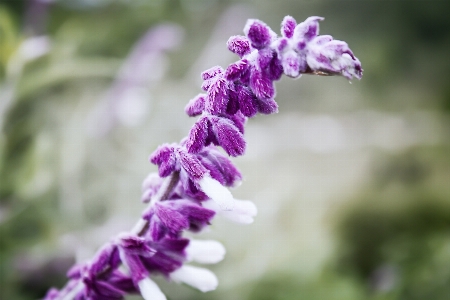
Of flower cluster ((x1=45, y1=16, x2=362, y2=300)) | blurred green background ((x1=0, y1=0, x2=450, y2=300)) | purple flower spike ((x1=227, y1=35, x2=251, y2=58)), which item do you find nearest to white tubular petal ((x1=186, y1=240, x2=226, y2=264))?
flower cluster ((x1=45, y1=16, x2=362, y2=300))

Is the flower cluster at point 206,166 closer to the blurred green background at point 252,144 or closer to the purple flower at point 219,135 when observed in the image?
the purple flower at point 219,135

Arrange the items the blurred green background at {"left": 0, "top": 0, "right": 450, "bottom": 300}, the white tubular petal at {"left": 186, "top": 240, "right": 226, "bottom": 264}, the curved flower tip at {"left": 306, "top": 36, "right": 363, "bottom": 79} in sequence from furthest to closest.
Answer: the blurred green background at {"left": 0, "top": 0, "right": 450, "bottom": 300} → the white tubular petal at {"left": 186, "top": 240, "right": 226, "bottom": 264} → the curved flower tip at {"left": 306, "top": 36, "right": 363, "bottom": 79}

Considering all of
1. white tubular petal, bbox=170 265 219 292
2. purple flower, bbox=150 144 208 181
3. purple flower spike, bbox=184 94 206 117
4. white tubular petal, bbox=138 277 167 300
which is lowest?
white tubular petal, bbox=138 277 167 300

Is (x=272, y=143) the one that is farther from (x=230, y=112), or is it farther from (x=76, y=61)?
(x=230, y=112)

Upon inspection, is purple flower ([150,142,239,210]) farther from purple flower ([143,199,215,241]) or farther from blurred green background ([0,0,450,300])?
blurred green background ([0,0,450,300])

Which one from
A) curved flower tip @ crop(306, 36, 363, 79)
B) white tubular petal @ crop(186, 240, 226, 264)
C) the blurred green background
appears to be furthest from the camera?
the blurred green background

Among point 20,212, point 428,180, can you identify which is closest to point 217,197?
point 20,212

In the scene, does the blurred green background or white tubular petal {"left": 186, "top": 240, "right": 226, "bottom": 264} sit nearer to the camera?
white tubular petal {"left": 186, "top": 240, "right": 226, "bottom": 264}
